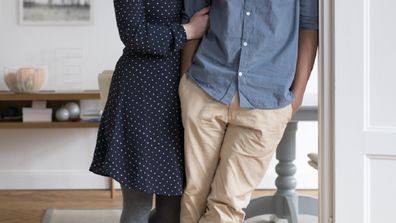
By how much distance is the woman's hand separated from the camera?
1643mm

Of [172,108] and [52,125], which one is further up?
[172,108]

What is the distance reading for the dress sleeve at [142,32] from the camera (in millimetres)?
1573

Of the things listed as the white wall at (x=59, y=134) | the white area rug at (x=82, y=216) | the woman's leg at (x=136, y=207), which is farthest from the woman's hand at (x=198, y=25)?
the white wall at (x=59, y=134)

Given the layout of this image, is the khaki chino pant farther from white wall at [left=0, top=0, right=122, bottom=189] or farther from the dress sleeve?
white wall at [left=0, top=0, right=122, bottom=189]

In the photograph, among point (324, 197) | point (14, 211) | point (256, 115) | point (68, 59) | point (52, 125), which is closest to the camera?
point (256, 115)

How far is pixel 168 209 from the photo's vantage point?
1.74 meters

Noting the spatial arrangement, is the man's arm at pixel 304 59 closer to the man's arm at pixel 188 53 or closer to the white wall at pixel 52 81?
the man's arm at pixel 188 53

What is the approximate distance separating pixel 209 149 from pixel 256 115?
0.17m

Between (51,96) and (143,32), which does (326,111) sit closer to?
(143,32)

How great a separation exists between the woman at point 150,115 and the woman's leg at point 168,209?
6 centimetres

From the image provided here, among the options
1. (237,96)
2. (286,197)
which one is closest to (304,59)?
(237,96)

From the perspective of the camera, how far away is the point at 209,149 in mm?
1651

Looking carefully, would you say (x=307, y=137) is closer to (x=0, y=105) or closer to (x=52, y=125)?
(x=52, y=125)
